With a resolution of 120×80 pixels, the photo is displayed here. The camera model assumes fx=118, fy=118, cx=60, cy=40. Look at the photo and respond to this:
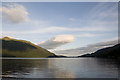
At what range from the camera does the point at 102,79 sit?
113 ft

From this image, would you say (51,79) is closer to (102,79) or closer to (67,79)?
(67,79)

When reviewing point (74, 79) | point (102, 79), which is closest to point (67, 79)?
point (74, 79)

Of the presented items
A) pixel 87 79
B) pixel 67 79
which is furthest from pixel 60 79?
pixel 87 79

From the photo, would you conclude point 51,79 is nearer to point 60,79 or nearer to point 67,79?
point 60,79

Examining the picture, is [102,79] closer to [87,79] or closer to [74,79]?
[87,79]

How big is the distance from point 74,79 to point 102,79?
26.7 ft

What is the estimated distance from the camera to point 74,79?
114 ft

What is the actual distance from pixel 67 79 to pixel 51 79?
4.74 metres

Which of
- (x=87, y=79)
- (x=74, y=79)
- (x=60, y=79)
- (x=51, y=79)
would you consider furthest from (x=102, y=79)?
(x=51, y=79)

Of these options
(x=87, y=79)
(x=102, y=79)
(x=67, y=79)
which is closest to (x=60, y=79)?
(x=67, y=79)

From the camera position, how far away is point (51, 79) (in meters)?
34.2

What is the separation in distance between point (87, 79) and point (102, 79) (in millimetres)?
4400

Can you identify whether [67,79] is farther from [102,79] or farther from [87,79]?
[102,79]

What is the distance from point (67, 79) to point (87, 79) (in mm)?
5827
